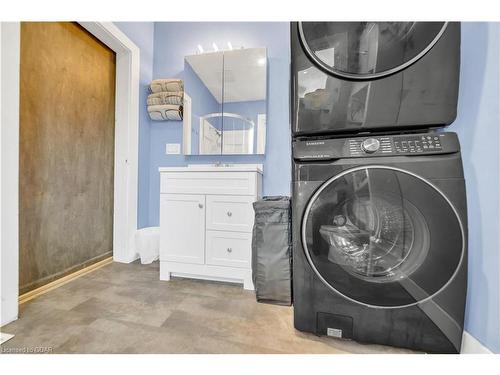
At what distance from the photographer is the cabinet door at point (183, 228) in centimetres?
138

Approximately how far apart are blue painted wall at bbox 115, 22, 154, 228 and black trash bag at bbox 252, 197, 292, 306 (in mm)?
1297

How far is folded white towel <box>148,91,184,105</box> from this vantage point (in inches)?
73.4

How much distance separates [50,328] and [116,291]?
13.9 inches

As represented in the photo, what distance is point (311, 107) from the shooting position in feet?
2.85

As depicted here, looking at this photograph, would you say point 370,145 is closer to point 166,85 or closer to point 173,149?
point 173,149

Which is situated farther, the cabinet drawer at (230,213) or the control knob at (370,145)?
the cabinet drawer at (230,213)

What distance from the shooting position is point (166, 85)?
→ 1887mm

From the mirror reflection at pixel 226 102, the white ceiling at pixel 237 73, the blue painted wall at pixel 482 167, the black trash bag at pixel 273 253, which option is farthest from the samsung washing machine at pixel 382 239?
the white ceiling at pixel 237 73

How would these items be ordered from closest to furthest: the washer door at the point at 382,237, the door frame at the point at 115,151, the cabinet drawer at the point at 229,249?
the washer door at the point at 382,237, the door frame at the point at 115,151, the cabinet drawer at the point at 229,249

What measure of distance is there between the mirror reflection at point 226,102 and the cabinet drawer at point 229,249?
0.77 m

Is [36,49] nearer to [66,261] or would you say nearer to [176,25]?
[176,25]

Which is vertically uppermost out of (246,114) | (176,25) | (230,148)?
(176,25)

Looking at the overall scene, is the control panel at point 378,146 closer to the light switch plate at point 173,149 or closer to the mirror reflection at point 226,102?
the mirror reflection at point 226,102
